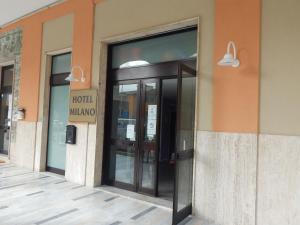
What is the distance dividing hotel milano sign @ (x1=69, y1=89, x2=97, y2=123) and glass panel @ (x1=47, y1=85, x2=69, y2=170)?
62 cm

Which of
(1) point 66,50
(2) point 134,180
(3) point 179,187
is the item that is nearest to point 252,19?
(3) point 179,187

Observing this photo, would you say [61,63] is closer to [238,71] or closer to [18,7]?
[18,7]

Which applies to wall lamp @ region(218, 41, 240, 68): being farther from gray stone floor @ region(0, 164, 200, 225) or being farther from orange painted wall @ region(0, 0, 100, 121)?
orange painted wall @ region(0, 0, 100, 121)

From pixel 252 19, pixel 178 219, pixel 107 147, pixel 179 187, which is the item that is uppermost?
pixel 252 19

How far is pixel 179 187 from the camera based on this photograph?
352 centimetres

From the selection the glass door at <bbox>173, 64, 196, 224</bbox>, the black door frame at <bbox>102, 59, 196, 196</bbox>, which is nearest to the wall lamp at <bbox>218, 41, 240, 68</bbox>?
the glass door at <bbox>173, 64, 196, 224</bbox>

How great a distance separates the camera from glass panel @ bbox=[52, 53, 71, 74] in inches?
240

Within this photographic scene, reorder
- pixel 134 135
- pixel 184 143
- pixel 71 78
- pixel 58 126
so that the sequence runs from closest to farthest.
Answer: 1. pixel 184 143
2. pixel 134 135
3. pixel 71 78
4. pixel 58 126

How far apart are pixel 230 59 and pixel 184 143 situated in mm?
1248

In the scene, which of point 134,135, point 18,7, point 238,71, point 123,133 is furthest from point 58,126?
point 238,71

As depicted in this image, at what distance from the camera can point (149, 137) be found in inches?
182

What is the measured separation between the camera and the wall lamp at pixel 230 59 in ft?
10.4

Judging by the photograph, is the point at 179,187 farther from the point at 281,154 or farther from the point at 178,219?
the point at 281,154

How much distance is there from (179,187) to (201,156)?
543mm
